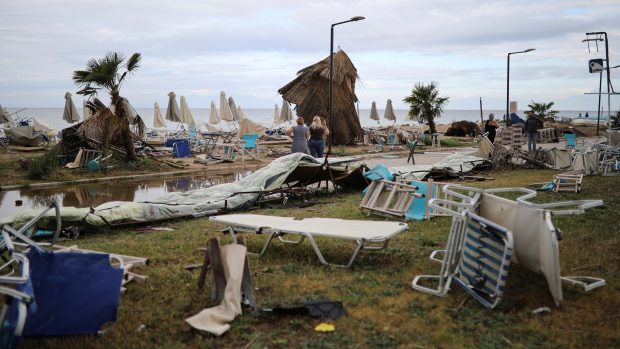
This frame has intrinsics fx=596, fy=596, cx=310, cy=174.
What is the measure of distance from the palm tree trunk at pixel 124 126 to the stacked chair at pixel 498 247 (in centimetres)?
1683

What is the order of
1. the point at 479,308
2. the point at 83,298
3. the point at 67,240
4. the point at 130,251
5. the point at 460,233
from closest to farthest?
the point at 83,298
the point at 479,308
the point at 460,233
the point at 130,251
the point at 67,240

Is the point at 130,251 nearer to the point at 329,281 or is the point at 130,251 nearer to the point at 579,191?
the point at 329,281

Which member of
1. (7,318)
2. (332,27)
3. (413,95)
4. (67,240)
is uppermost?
(332,27)

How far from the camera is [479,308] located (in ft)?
17.0

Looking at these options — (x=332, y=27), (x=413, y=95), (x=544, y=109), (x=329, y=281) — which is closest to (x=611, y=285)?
(x=329, y=281)

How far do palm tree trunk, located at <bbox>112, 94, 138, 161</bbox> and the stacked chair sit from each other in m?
16.8

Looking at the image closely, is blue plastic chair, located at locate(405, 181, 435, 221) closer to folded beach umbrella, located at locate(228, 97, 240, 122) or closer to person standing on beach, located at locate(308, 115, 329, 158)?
person standing on beach, located at locate(308, 115, 329, 158)

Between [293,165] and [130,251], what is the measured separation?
5.55m

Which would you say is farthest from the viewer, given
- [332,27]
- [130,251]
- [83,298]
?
[332,27]

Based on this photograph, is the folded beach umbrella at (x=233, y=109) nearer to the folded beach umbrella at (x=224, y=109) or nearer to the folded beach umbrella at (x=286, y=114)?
the folded beach umbrella at (x=224, y=109)

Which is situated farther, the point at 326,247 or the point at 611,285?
the point at 326,247

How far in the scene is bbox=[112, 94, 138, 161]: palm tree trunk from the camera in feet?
67.2

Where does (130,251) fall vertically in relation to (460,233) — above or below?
below

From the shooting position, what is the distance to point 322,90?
3097 centimetres
